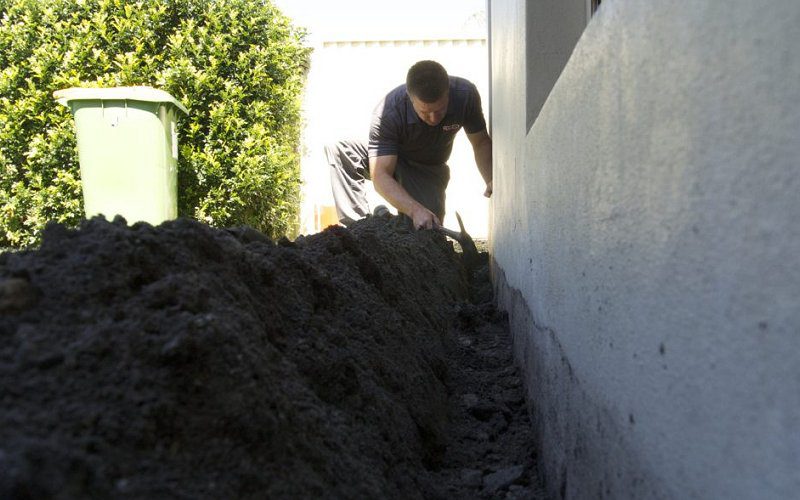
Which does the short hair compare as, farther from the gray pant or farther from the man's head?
the gray pant

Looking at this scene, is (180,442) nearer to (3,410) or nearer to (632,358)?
(3,410)

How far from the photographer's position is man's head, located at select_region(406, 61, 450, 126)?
558 cm

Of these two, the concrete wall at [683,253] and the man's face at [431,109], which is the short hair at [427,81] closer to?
the man's face at [431,109]

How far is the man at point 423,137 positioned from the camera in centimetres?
571

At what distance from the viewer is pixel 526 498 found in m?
1.94

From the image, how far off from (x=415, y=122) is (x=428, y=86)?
0.86 meters

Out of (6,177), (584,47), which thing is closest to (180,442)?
(584,47)

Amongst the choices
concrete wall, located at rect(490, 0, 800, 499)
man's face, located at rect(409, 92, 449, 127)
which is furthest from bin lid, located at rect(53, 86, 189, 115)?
concrete wall, located at rect(490, 0, 800, 499)

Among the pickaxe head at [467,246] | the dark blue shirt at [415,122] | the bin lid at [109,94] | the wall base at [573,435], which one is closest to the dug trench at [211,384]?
the wall base at [573,435]

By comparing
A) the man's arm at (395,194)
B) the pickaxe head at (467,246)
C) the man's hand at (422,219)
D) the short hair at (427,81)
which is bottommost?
the pickaxe head at (467,246)

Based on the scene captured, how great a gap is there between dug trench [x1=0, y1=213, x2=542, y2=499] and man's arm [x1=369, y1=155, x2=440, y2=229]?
337cm

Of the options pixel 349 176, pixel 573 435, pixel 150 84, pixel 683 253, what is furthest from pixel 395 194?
pixel 683 253

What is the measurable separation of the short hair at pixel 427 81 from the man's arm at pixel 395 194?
84cm

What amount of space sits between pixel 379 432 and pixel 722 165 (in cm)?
109
